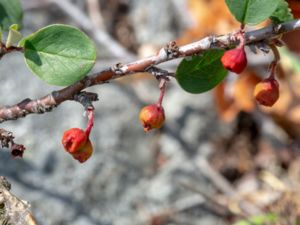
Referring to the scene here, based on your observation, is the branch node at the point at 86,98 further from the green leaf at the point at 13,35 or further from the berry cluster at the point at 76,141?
the green leaf at the point at 13,35

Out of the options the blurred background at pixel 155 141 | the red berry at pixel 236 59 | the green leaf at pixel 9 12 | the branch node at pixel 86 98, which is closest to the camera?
the red berry at pixel 236 59

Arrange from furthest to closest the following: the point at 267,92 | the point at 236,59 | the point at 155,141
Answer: the point at 155,141, the point at 267,92, the point at 236,59

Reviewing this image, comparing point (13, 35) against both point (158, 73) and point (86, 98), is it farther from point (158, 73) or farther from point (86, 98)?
point (158, 73)

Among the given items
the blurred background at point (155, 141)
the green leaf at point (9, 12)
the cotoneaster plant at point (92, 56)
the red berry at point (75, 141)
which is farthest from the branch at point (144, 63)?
the blurred background at point (155, 141)

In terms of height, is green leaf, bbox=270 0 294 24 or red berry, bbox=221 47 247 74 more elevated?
green leaf, bbox=270 0 294 24

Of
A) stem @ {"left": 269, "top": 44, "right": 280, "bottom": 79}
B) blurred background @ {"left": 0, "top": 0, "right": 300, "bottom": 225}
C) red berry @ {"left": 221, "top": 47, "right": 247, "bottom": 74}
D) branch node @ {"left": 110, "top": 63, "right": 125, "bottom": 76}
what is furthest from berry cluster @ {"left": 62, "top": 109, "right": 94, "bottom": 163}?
blurred background @ {"left": 0, "top": 0, "right": 300, "bottom": 225}

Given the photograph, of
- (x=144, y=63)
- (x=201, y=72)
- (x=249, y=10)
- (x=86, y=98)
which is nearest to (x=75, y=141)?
(x=86, y=98)

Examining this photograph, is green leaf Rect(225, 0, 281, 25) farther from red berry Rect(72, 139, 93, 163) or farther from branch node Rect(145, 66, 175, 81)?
red berry Rect(72, 139, 93, 163)
